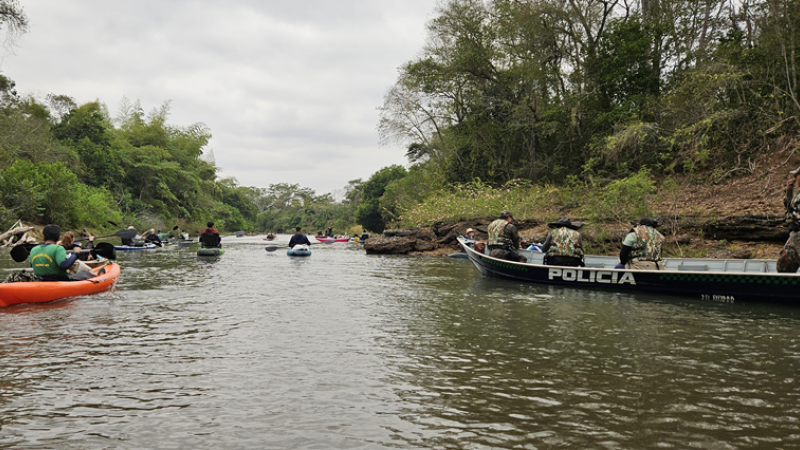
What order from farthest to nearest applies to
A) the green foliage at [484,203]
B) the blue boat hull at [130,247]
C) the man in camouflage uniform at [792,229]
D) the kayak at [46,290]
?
the blue boat hull at [130,247] < the green foliage at [484,203] < the kayak at [46,290] < the man in camouflage uniform at [792,229]

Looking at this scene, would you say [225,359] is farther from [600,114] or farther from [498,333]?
[600,114]

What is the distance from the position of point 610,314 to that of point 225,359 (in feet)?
20.3

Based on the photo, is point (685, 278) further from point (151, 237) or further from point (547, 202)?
point (151, 237)

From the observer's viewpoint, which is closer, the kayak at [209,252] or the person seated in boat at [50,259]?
the person seated in boat at [50,259]

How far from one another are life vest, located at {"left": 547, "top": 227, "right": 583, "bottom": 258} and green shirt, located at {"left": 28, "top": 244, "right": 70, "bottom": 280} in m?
10.3

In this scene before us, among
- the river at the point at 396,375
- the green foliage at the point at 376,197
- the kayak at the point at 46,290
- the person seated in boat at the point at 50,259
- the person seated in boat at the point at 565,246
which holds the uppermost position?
the green foliage at the point at 376,197

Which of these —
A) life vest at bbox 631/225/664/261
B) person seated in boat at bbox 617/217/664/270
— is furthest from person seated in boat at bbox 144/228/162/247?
life vest at bbox 631/225/664/261

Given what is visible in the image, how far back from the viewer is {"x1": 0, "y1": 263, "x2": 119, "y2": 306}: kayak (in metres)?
8.66

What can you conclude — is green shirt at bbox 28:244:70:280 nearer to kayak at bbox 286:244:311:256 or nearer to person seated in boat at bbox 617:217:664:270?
person seated in boat at bbox 617:217:664:270

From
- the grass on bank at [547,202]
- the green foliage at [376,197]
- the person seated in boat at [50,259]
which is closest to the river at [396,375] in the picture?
the person seated in boat at [50,259]

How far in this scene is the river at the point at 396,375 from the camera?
3596 mm

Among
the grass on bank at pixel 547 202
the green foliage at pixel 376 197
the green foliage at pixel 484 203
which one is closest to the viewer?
the grass on bank at pixel 547 202

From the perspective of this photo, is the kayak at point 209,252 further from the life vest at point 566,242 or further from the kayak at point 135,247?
the life vest at point 566,242

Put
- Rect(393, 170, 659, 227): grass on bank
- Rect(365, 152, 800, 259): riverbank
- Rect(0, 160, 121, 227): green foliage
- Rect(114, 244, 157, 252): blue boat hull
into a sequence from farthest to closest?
Rect(0, 160, 121, 227): green foliage
Rect(114, 244, 157, 252): blue boat hull
Rect(393, 170, 659, 227): grass on bank
Rect(365, 152, 800, 259): riverbank
